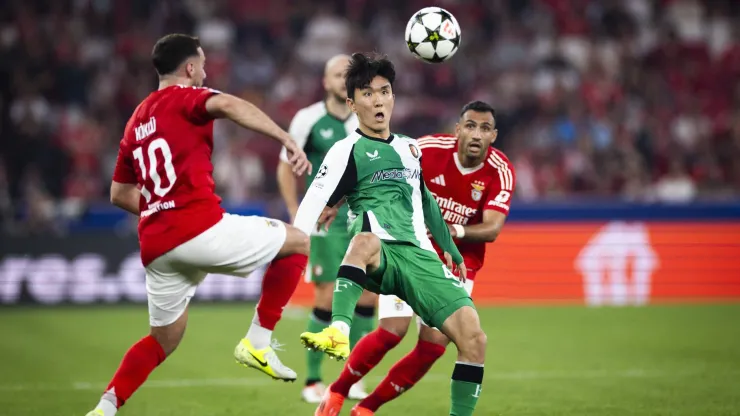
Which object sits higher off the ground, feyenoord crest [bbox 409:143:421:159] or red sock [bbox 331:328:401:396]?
feyenoord crest [bbox 409:143:421:159]

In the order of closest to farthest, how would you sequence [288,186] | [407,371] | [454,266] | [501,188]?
1. [454,266]
2. [407,371]
3. [501,188]
4. [288,186]

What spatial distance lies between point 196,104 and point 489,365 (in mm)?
5342

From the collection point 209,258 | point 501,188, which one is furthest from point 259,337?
point 501,188

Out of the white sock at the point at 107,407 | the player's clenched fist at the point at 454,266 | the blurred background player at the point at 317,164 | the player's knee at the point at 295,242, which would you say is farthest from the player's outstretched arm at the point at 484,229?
the white sock at the point at 107,407

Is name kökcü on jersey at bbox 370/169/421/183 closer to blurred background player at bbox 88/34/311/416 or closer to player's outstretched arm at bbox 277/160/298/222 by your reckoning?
blurred background player at bbox 88/34/311/416

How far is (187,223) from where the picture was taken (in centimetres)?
582

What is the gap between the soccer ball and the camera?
7590 mm

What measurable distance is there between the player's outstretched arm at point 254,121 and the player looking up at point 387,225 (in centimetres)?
59

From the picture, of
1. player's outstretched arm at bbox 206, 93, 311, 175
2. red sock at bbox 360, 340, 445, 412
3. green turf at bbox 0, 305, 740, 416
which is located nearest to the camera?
player's outstretched arm at bbox 206, 93, 311, 175

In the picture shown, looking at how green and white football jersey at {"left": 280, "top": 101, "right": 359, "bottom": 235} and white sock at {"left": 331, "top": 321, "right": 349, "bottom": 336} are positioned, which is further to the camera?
green and white football jersey at {"left": 280, "top": 101, "right": 359, "bottom": 235}

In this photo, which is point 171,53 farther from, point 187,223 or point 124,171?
point 187,223

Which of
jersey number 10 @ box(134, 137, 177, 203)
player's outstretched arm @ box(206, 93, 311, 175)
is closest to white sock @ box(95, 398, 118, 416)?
jersey number 10 @ box(134, 137, 177, 203)

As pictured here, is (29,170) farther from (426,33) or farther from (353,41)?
(426,33)

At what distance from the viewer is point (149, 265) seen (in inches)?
236
